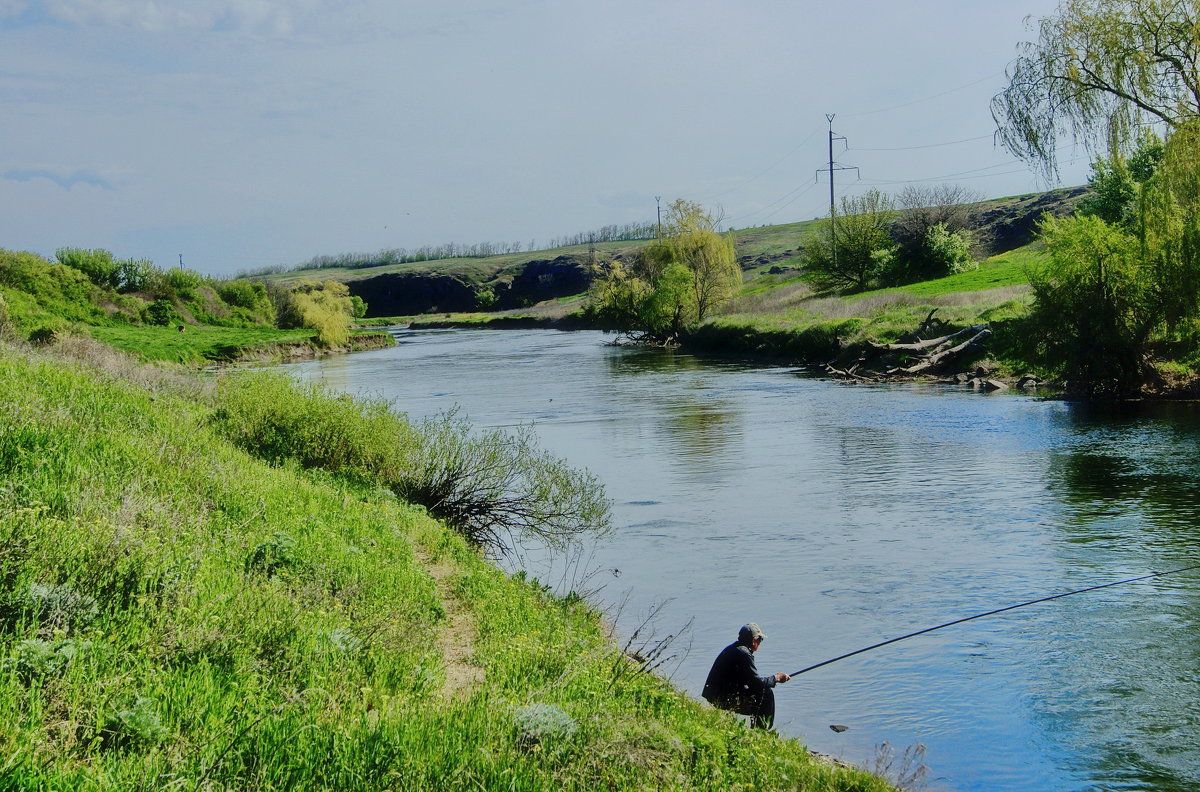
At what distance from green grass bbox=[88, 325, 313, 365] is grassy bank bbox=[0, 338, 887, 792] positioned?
3383 centimetres

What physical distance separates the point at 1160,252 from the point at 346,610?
90.1ft

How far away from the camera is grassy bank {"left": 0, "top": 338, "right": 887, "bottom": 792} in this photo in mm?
5039

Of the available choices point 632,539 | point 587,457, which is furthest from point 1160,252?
point 632,539

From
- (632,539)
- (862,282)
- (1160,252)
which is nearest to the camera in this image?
(632,539)

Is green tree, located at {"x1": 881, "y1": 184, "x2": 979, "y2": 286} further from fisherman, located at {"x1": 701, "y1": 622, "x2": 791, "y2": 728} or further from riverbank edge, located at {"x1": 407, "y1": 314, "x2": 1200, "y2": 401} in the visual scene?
fisherman, located at {"x1": 701, "y1": 622, "x2": 791, "y2": 728}

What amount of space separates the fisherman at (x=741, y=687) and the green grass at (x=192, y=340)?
1485 inches

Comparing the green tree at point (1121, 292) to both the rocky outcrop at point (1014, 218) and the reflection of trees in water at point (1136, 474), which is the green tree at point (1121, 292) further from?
the rocky outcrop at point (1014, 218)

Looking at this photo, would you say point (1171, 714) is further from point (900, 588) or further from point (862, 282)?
point (862, 282)

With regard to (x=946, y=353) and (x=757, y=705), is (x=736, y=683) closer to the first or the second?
(x=757, y=705)

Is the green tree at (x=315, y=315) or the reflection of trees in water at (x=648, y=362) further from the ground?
the green tree at (x=315, y=315)

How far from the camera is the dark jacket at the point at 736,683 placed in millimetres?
8938

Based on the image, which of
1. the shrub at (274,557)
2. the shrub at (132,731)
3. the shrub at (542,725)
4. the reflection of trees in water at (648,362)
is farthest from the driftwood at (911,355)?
the shrub at (132,731)

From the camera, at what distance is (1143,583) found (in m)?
12.9

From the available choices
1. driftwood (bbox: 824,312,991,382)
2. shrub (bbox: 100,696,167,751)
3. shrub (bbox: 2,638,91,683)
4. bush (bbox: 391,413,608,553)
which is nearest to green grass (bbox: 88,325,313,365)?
bush (bbox: 391,413,608,553)
